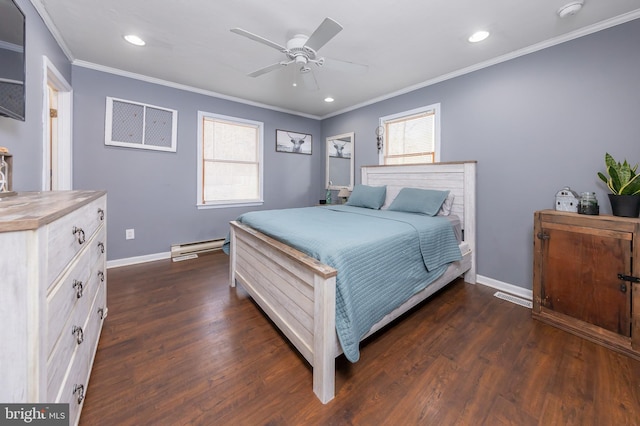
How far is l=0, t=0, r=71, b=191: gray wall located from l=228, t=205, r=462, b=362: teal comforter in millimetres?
1669

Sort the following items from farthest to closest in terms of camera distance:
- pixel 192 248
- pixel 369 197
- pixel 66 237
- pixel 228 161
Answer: pixel 228 161 → pixel 192 248 → pixel 369 197 → pixel 66 237

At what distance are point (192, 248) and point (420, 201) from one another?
3.29 metres

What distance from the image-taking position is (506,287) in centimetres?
280

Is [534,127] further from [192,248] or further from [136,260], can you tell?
[136,260]

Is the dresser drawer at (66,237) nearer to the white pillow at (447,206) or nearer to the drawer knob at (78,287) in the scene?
the drawer knob at (78,287)

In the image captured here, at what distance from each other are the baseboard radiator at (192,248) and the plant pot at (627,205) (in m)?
4.48

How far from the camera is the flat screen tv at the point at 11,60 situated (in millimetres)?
1452

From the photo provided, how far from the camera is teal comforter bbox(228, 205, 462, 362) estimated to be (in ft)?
4.80

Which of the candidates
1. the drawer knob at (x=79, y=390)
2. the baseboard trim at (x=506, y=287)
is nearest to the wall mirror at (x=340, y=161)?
the baseboard trim at (x=506, y=287)

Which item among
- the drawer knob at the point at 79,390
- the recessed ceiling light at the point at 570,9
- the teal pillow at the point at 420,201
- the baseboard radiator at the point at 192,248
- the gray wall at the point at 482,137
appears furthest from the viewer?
the baseboard radiator at the point at 192,248

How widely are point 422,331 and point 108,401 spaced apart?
6.64 ft

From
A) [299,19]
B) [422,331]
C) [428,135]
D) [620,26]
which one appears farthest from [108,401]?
[620,26]

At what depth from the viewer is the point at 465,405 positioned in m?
1.36

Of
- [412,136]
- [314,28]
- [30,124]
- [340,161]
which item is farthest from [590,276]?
[30,124]
